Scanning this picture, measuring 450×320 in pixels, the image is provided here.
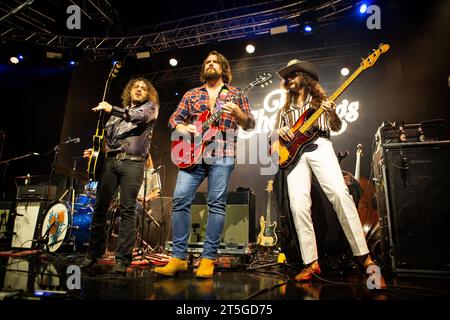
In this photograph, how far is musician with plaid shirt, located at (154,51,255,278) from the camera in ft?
8.84

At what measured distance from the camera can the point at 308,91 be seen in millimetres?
3225

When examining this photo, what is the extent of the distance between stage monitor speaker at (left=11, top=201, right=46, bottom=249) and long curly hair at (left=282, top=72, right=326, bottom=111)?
5534mm

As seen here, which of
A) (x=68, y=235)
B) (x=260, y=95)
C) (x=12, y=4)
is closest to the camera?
(x=68, y=235)

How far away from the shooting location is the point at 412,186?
2.94 meters

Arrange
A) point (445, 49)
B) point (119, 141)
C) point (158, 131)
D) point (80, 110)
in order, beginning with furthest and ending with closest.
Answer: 1. point (158, 131)
2. point (80, 110)
3. point (445, 49)
4. point (119, 141)

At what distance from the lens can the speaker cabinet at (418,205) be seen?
8.93 ft

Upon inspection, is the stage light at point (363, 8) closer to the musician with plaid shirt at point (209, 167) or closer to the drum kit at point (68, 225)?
the musician with plaid shirt at point (209, 167)

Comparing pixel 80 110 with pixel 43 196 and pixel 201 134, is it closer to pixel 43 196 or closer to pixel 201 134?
pixel 43 196

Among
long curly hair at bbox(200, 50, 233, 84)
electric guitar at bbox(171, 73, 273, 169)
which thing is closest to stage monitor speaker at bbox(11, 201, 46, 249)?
electric guitar at bbox(171, 73, 273, 169)

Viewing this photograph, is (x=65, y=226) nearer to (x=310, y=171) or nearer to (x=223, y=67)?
(x=223, y=67)

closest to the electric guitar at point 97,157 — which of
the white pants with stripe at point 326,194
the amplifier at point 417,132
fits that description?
the white pants with stripe at point 326,194
